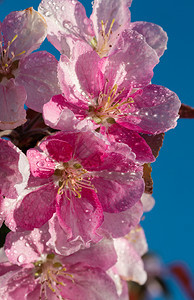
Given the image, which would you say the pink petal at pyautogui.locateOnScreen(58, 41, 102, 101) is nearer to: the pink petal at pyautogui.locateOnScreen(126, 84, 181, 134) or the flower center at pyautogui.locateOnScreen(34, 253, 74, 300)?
the pink petal at pyautogui.locateOnScreen(126, 84, 181, 134)

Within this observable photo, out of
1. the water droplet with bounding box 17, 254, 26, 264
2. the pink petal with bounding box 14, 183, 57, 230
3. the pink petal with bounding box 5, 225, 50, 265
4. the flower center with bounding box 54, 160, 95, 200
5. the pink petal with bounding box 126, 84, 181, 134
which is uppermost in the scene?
the pink petal with bounding box 126, 84, 181, 134

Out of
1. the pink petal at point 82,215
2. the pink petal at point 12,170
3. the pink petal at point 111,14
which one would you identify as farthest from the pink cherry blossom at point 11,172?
the pink petal at point 111,14

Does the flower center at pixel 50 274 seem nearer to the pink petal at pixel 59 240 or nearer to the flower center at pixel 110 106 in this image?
the pink petal at pixel 59 240

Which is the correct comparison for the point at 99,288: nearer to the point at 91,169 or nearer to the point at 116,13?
the point at 91,169

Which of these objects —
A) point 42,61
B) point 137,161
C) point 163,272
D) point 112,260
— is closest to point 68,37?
point 42,61

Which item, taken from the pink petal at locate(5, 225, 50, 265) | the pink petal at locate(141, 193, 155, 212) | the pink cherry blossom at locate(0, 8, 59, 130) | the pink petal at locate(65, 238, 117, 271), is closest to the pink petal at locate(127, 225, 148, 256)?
the pink petal at locate(141, 193, 155, 212)
